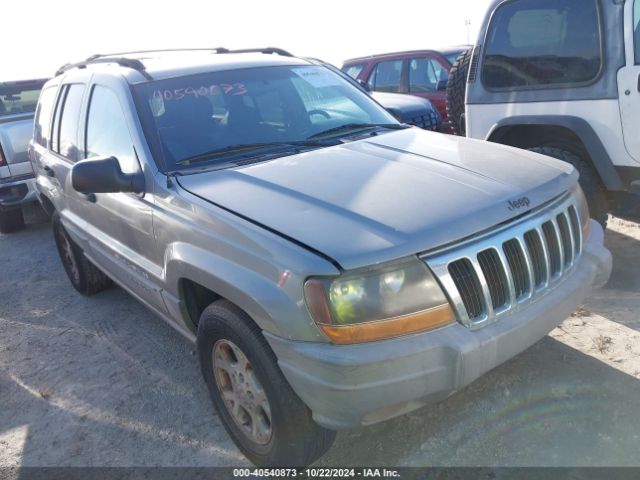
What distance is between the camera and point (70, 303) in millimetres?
4898

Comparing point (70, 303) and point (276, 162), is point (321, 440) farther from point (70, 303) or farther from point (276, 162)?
point (70, 303)

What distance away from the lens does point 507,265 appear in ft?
7.37

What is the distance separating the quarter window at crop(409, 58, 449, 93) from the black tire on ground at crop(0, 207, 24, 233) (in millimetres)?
5705

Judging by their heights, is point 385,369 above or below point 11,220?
above

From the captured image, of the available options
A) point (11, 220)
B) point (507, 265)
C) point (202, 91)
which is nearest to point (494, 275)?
point (507, 265)

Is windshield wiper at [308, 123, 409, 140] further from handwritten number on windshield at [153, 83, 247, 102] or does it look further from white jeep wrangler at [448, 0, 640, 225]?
white jeep wrangler at [448, 0, 640, 225]

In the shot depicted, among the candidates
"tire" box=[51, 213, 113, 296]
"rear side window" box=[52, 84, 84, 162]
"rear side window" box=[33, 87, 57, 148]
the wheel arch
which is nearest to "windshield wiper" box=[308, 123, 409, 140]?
the wheel arch

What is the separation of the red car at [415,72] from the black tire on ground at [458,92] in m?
2.10

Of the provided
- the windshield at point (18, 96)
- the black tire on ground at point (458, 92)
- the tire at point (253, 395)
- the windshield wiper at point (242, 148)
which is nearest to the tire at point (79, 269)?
the windshield wiper at point (242, 148)

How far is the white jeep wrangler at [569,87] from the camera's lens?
12.5 feet

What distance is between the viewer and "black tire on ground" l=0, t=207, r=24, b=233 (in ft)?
23.6

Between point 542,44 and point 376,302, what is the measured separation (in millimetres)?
3080

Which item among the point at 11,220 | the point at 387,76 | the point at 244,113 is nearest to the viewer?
the point at 244,113

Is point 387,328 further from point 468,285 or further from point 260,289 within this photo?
point 260,289
